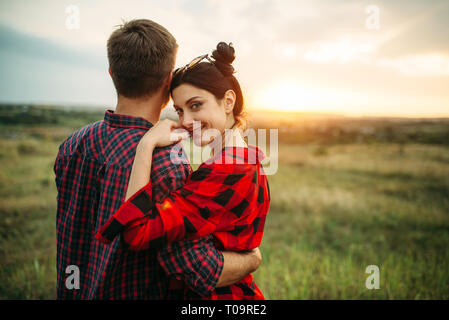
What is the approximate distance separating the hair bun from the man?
332 mm

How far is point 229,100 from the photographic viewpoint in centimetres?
192

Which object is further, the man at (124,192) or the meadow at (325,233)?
the meadow at (325,233)

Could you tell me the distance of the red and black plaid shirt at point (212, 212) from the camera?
1.23 meters

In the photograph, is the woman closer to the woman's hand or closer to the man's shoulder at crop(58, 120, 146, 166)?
the woman's hand

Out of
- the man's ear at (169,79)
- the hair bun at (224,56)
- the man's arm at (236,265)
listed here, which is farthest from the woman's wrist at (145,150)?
the hair bun at (224,56)

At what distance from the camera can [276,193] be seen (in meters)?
9.23

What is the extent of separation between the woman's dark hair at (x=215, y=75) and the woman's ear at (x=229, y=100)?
35mm

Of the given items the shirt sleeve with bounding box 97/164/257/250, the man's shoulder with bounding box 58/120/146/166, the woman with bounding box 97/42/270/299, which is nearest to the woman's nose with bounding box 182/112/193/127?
the woman with bounding box 97/42/270/299

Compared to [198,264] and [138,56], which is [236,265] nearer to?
[198,264]

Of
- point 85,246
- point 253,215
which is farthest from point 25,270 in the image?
point 253,215

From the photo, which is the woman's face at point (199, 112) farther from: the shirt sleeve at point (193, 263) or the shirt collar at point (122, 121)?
the shirt sleeve at point (193, 263)

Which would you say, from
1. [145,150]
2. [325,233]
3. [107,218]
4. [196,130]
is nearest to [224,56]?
[196,130]

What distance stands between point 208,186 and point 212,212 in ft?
0.45

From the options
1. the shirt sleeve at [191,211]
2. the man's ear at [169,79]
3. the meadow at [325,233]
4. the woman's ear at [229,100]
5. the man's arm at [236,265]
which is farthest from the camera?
the meadow at [325,233]
